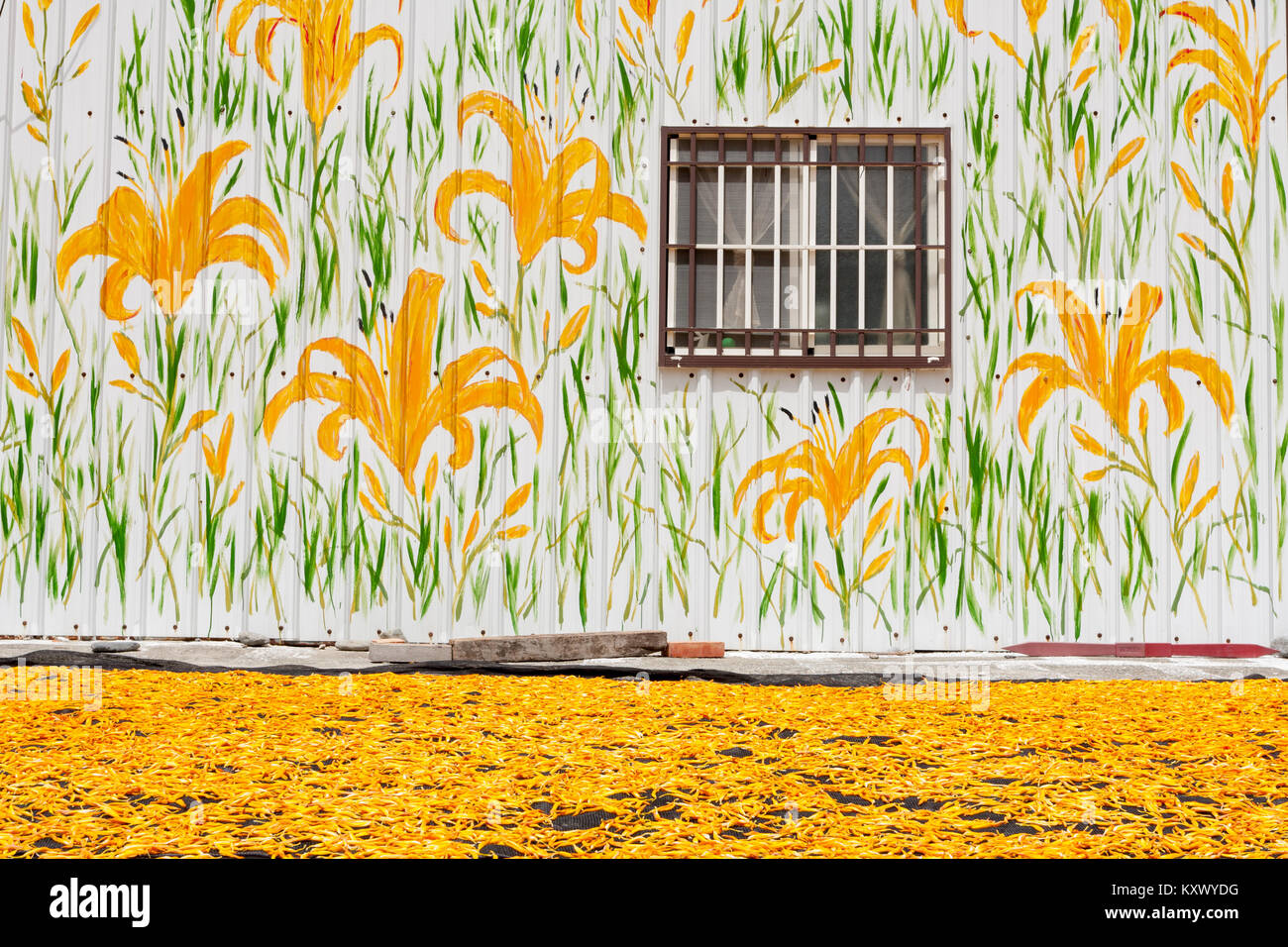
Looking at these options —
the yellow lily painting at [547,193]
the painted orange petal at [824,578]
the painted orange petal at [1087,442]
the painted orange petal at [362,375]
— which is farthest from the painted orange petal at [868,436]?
the painted orange petal at [362,375]

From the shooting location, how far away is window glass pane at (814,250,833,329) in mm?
4754

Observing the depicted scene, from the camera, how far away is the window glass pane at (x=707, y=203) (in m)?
4.79

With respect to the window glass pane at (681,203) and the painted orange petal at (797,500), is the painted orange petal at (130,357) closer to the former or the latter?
the window glass pane at (681,203)

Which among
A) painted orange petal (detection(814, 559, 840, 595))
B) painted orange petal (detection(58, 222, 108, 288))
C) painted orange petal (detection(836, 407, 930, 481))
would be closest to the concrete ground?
painted orange petal (detection(814, 559, 840, 595))

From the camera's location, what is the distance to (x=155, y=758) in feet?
8.97

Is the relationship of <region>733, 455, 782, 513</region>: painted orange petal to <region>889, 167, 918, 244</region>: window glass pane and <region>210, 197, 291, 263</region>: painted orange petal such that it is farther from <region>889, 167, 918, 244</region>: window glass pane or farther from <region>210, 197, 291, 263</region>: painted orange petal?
<region>210, 197, 291, 263</region>: painted orange petal

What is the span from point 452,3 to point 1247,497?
423 centimetres

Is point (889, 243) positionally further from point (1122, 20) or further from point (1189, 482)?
point (1189, 482)

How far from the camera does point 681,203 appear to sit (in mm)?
4801

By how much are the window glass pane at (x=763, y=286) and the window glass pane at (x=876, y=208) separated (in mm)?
460

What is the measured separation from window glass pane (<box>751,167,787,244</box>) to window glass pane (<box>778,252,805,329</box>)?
0.44ft
